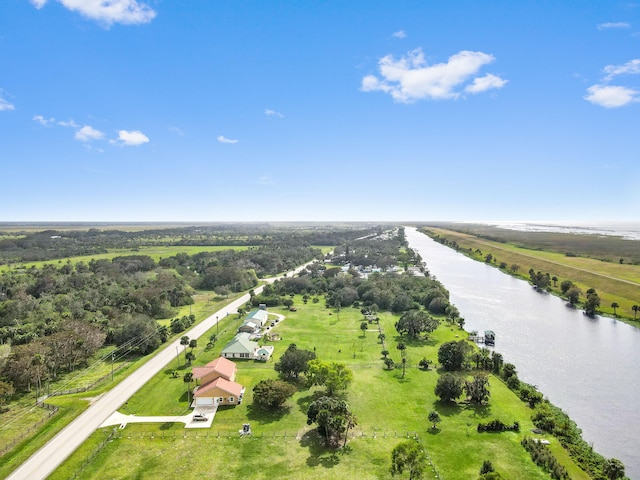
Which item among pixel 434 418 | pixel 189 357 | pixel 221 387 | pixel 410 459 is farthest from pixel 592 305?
pixel 189 357

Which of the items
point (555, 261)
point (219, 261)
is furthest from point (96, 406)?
point (555, 261)

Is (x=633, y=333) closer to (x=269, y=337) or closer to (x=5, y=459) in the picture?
(x=269, y=337)

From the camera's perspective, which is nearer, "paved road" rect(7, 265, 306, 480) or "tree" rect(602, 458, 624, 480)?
"tree" rect(602, 458, 624, 480)

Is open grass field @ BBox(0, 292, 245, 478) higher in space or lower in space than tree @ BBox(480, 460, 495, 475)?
lower

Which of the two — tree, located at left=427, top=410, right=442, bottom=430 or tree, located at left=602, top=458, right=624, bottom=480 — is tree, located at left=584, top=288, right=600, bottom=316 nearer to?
tree, located at left=602, top=458, right=624, bottom=480

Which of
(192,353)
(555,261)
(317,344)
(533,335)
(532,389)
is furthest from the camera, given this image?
(555,261)

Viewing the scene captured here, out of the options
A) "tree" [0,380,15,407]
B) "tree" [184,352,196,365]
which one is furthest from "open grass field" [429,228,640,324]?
"tree" [0,380,15,407]

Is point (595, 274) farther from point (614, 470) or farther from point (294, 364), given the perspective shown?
point (294, 364)
